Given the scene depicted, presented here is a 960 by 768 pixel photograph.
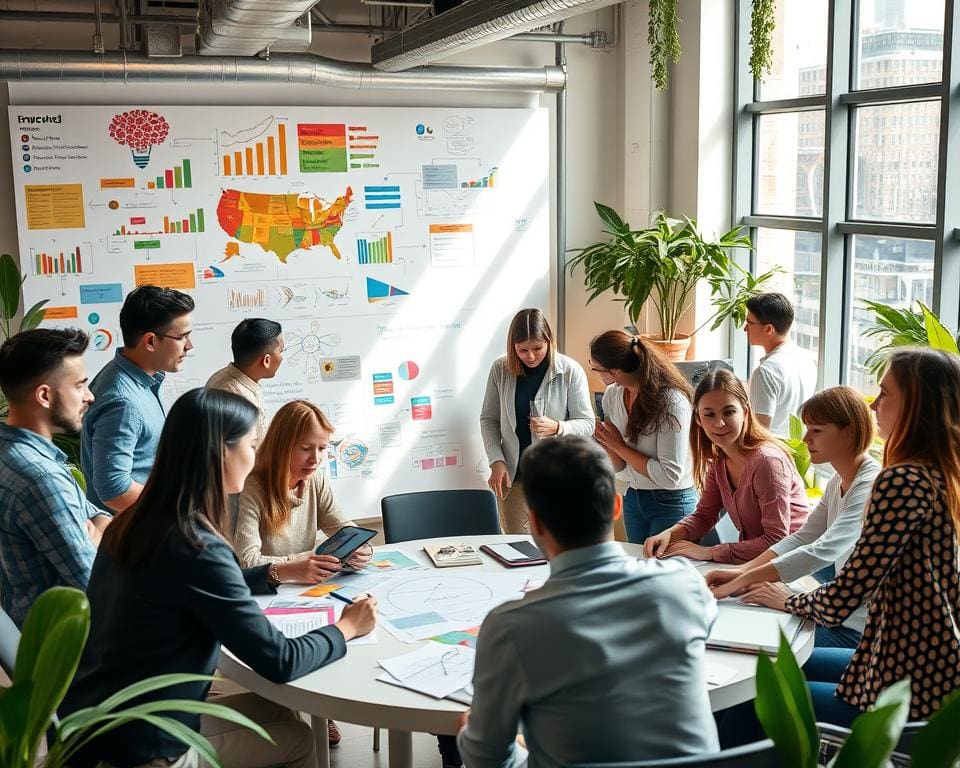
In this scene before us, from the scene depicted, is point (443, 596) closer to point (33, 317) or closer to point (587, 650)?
point (587, 650)

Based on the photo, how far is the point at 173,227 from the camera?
550 centimetres

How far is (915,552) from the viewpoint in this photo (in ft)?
8.46

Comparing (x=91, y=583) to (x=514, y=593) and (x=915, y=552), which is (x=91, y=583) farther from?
(x=915, y=552)

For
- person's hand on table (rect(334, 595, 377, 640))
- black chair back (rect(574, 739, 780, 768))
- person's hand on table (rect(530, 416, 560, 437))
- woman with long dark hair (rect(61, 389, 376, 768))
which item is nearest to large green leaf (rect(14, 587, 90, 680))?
woman with long dark hair (rect(61, 389, 376, 768))

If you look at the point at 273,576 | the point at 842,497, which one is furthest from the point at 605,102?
the point at 273,576

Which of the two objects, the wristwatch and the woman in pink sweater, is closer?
the wristwatch

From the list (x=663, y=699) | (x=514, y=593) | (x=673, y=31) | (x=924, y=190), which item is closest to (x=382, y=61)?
(x=673, y=31)

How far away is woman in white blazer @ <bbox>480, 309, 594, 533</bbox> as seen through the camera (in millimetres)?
4793

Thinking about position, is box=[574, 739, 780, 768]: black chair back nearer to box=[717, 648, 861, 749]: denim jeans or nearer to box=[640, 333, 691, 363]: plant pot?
box=[717, 648, 861, 749]: denim jeans

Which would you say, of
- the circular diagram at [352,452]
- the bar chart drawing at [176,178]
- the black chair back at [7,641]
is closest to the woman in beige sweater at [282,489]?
the black chair back at [7,641]

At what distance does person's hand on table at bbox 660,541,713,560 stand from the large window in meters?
1.49

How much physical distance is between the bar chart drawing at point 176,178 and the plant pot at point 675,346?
265 centimetres

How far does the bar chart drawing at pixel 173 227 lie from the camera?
541 cm

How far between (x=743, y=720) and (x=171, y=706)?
1849mm
